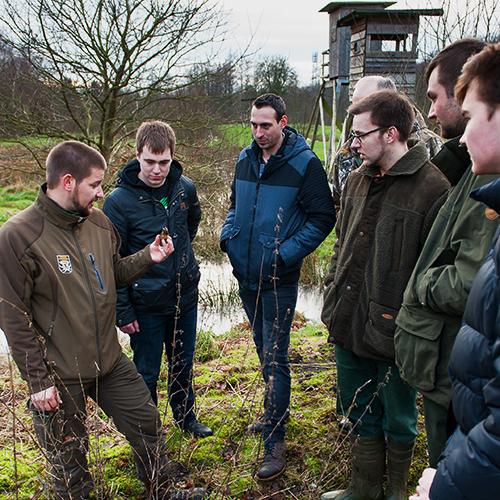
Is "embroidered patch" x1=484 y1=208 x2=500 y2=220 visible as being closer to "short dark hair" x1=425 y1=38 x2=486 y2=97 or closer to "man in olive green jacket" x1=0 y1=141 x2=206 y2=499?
"short dark hair" x1=425 y1=38 x2=486 y2=97

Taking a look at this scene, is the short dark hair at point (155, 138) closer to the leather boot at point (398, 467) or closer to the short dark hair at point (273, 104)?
the short dark hair at point (273, 104)

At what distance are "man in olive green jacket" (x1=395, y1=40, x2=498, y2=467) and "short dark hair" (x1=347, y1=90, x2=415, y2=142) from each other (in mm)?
238

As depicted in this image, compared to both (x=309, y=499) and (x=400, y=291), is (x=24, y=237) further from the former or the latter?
(x=309, y=499)

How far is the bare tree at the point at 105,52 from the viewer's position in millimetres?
8250

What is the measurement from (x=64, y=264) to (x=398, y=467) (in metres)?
2.07

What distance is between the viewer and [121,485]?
3166mm

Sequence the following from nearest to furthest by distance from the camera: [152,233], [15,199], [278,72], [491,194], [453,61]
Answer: [491,194] → [453,61] → [152,233] → [15,199] → [278,72]

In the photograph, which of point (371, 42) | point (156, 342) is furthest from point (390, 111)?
point (371, 42)

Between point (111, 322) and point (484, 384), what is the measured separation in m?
1.98

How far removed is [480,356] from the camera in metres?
1.33

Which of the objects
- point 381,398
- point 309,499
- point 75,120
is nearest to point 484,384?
point 381,398

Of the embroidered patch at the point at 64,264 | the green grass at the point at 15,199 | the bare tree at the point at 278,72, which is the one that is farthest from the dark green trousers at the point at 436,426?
the bare tree at the point at 278,72

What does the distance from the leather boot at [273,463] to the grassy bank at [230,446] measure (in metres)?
0.05

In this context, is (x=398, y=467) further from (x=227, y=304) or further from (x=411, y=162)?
(x=227, y=304)
